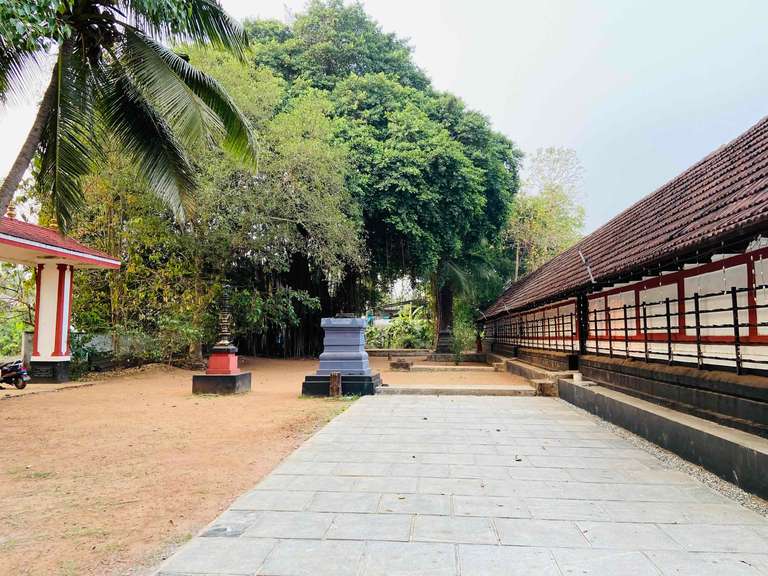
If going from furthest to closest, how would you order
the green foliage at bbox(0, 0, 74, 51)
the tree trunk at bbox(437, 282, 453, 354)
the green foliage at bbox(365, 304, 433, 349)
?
the green foliage at bbox(365, 304, 433, 349), the tree trunk at bbox(437, 282, 453, 354), the green foliage at bbox(0, 0, 74, 51)

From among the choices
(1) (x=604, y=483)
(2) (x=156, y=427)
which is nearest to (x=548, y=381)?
(1) (x=604, y=483)

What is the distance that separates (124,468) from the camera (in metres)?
4.08

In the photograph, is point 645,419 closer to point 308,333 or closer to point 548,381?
point 548,381

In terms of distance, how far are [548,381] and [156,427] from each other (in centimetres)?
611

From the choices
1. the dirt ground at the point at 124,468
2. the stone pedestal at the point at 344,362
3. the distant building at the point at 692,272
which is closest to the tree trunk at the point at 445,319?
the distant building at the point at 692,272

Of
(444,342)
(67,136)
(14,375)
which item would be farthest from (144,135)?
(444,342)

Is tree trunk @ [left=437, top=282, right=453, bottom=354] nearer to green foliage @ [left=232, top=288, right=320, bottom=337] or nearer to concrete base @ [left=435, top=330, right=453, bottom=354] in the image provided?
concrete base @ [left=435, top=330, right=453, bottom=354]

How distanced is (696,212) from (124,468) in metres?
6.00

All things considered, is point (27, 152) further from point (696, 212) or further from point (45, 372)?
point (696, 212)

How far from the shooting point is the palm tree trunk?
6023 millimetres

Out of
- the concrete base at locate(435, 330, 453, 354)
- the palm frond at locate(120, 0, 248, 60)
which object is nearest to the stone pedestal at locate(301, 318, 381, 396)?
the palm frond at locate(120, 0, 248, 60)

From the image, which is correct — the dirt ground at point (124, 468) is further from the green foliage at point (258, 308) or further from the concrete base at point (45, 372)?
the green foliage at point (258, 308)

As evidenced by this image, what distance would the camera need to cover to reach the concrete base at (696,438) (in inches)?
131

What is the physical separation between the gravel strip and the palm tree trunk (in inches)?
297
